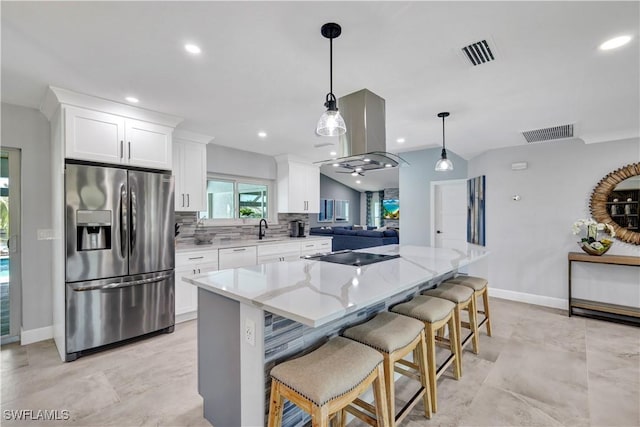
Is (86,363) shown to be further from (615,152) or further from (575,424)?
(615,152)

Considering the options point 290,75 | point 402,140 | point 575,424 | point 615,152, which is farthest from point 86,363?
point 615,152

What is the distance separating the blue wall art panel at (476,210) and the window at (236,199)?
3.59 metres

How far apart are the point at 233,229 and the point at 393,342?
3765 millimetres

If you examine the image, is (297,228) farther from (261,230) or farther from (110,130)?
(110,130)

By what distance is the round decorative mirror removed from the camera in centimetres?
372

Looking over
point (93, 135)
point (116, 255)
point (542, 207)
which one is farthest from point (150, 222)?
point (542, 207)

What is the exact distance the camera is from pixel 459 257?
107 inches

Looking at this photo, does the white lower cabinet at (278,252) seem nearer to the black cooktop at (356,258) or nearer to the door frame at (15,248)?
the black cooktop at (356,258)

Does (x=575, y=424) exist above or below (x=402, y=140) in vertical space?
below

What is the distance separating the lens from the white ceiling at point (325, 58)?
1.64 m

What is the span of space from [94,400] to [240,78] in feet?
8.59

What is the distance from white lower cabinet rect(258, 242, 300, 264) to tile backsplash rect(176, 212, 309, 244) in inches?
26.7

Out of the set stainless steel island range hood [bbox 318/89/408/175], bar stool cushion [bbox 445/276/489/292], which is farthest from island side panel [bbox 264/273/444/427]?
bar stool cushion [bbox 445/276/489/292]

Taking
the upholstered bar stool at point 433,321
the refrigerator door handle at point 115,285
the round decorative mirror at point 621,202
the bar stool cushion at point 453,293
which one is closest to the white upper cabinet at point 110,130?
the refrigerator door handle at point 115,285
